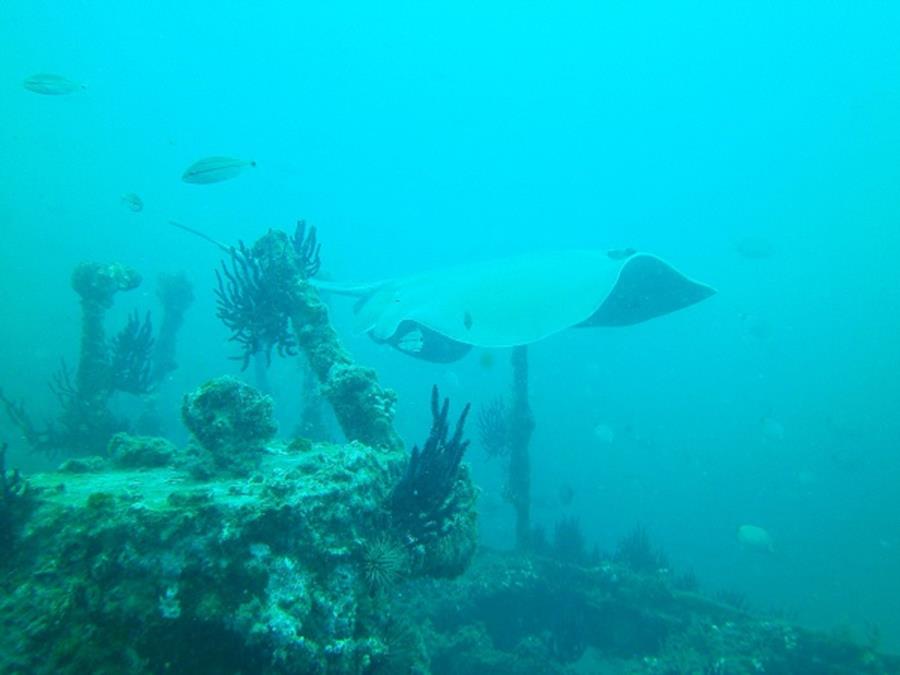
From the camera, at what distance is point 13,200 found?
4028 inches

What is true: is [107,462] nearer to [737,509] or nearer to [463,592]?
[463,592]

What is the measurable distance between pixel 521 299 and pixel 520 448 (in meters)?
4.27

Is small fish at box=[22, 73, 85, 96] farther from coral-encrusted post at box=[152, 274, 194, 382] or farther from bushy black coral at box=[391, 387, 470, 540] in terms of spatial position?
bushy black coral at box=[391, 387, 470, 540]

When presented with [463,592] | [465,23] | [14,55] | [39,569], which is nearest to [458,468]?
[39,569]

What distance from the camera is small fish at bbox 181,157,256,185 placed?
8.01m

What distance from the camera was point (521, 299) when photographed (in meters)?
9.54

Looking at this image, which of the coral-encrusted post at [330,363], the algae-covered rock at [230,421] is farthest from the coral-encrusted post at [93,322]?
the algae-covered rock at [230,421]

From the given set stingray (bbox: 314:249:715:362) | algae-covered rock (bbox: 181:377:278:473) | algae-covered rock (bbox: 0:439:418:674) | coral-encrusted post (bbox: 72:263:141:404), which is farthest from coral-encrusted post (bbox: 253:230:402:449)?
coral-encrusted post (bbox: 72:263:141:404)

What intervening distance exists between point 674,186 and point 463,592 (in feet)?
553

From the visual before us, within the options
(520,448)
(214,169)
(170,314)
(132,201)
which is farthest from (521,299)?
(170,314)

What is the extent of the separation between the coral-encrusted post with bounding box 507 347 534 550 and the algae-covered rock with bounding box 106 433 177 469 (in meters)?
8.74

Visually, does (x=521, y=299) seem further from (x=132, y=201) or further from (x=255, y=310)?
(x=132, y=201)

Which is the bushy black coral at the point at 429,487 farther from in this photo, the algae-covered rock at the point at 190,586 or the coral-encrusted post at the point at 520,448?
the coral-encrusted post at the point at 520,448

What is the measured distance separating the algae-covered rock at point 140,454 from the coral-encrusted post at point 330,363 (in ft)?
5.67
